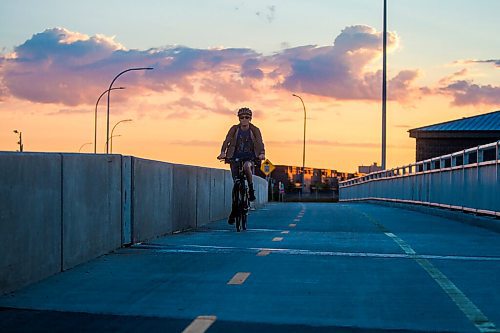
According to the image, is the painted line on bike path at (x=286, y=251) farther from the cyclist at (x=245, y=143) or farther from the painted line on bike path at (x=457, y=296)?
the cyclist at (x=245, y=143)

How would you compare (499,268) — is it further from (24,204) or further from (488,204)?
(488,204)

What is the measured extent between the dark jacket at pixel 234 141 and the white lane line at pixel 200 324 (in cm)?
889

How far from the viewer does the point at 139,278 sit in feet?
27.5

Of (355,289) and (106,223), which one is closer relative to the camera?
(355,289)

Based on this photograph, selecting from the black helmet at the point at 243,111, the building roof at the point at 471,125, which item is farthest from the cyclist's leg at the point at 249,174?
the building roof at the point at 471,125

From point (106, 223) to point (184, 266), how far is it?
162cm

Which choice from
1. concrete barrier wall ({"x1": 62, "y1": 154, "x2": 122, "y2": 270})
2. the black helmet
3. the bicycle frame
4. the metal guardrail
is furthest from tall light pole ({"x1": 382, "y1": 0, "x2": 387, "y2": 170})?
concrete barrier wall ({"x1": 62, "y1": 154, "x2": 122, "y2": 270})

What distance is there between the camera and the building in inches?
2714

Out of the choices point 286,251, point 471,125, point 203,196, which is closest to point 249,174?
point 203,196

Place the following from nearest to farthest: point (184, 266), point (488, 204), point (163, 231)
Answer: point (184, 266)
point (163, 231)
point (488, 204)

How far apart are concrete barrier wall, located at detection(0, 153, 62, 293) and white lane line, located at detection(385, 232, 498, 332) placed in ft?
12.1

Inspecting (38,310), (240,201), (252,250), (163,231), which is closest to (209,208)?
(240,201)

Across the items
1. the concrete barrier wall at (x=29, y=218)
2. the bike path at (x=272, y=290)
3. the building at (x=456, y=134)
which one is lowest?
the bike path at (x=272, y=290)

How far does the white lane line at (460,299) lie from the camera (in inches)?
245
